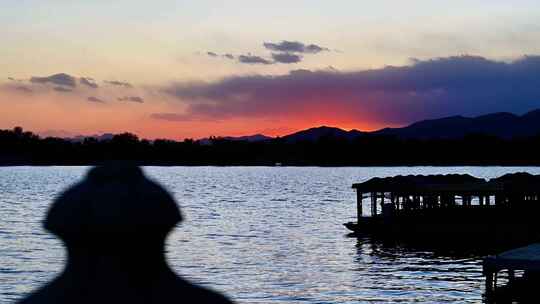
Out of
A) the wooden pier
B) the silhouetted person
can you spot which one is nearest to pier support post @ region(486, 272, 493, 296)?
the silhouetted person

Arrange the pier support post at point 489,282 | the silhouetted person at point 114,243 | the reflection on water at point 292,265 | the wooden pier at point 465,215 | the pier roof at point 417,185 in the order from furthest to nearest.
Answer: the pier roof at point 417,185
the wooden pier at point 465,215
the reflection on water at point 292,265
the pier support post at point 489,282
the silhouetted person at point 114,243

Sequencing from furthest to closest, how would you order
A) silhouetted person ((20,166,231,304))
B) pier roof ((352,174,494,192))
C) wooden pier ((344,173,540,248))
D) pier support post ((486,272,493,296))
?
pier roof ((352,174,494,192)) → wooden pier ((344,173,540,248)) → pier support post ((486,272,493,296)) → silhouetted person ((20,166,231,304))

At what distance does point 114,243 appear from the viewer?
214 cm

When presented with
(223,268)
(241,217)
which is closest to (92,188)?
(223,268)

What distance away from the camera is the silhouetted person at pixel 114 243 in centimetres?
207

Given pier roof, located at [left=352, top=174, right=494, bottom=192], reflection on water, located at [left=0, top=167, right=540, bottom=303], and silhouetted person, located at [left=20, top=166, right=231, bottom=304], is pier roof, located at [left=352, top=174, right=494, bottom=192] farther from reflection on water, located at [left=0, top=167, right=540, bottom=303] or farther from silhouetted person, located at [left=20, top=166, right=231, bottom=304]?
silhouetted person, located at [left=20, top=166, right=231, bottom=304]

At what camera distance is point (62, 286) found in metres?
2.08

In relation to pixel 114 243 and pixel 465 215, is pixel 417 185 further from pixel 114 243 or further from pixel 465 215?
pixel 114 243

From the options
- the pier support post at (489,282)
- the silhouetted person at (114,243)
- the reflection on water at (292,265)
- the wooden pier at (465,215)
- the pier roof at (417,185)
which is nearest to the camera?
the silhouetted person at (114,243)

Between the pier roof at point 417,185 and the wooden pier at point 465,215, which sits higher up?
the pier roof at point 417,185

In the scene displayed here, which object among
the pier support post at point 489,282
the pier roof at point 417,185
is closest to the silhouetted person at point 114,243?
the pier support post at point 489,282

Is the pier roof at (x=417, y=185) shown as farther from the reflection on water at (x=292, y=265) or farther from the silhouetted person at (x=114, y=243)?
the silhouetted person at (x=114, y=243)

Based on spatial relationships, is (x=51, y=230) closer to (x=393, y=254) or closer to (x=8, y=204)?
(x=393, y=254)

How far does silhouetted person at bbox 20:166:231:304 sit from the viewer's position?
81.5 inches
